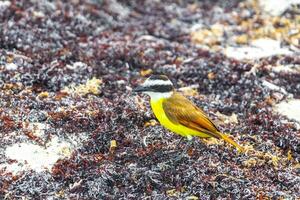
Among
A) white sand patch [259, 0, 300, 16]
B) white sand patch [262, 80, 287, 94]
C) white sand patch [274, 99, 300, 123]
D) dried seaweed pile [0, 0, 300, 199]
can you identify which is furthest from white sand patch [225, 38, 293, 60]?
white sand patch [274, 99, 300, 123]

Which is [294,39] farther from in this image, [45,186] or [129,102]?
[45,186]

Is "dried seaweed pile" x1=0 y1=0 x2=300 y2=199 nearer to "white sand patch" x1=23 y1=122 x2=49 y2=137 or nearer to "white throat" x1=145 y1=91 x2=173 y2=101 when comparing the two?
"white sand patch" x1=23 y1=122 x2=49 y2=137

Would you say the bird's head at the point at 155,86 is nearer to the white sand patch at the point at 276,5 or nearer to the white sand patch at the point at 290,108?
the white sand patch at the point at 290,108

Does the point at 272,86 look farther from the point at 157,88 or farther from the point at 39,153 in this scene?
the point at 39,153

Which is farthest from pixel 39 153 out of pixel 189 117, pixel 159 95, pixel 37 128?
pixel 189 117

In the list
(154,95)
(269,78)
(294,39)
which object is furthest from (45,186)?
(294,39)
